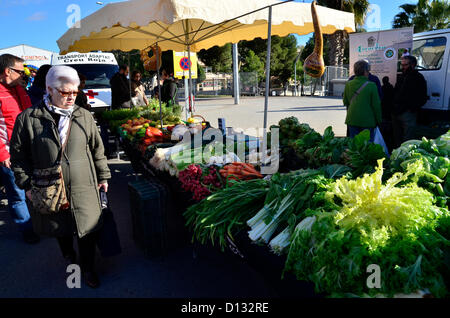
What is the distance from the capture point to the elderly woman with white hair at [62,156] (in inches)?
93.0

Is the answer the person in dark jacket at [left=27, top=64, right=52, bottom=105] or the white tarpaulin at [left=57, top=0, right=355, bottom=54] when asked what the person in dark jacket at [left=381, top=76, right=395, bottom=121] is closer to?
the white tarpaulin at [left=57, top=0, right=355, bottom=54]

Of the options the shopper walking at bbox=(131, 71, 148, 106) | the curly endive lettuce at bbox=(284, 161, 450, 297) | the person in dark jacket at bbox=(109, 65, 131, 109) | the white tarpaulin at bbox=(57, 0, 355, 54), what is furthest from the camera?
the shopper walking at bbox=(131, 71, 148, 106)

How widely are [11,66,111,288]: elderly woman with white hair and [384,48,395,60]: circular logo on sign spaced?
546 centimetres

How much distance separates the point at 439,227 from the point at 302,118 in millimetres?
11807

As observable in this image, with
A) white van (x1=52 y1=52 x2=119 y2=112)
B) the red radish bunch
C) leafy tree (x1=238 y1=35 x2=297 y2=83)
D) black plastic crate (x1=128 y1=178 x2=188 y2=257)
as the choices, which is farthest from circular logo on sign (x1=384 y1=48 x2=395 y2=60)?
leafy tree (x1=238 y1=35 x2=297 y2=83)

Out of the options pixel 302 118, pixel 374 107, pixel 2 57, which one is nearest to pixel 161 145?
pixel 2 57

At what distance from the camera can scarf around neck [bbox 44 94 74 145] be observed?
2.40 metres

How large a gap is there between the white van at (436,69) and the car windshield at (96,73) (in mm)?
8674

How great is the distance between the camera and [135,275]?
3053 mm

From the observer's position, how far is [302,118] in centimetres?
1302

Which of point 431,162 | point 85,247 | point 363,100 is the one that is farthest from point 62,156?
point 363,100

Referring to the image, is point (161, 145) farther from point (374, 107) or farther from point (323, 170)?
point (374, 107)

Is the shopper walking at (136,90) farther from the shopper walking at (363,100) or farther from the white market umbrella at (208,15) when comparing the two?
the shopper walking at (363,100)

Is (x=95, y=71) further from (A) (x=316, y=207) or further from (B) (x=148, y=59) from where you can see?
(A) (x=316, y=207)
